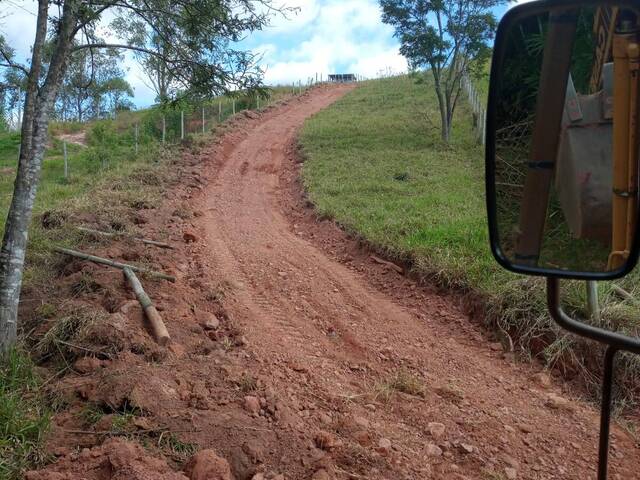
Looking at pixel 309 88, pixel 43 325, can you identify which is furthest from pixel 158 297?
pixel 309 88

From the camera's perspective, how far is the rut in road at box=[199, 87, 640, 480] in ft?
10.5

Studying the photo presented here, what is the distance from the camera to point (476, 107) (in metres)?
20.8

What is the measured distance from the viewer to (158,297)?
17.5ft

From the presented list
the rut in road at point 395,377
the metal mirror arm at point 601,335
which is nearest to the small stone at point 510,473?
the rut in road at point 395,377

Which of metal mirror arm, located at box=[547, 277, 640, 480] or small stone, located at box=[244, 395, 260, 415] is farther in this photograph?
small stone, located at box=[244, 395, 260, 415]

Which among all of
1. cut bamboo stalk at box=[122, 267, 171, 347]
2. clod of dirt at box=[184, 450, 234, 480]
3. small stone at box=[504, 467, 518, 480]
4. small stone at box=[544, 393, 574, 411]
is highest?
cut bamboo stalk at box=[122, 267, 171, 347]

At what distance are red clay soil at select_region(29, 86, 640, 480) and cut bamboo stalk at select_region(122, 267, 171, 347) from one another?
0.34 ft

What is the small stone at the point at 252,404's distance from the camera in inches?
135

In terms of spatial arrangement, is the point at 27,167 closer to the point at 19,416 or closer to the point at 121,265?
the point at 19,416

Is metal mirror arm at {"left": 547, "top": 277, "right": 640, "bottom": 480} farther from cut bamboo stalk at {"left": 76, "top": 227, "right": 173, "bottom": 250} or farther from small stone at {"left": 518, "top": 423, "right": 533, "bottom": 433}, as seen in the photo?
cut bamboo stalk at {"left": 76, "top": 227, "right": 173, "bottom": 250}

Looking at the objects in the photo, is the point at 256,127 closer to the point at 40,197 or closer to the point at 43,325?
the point at 40,197

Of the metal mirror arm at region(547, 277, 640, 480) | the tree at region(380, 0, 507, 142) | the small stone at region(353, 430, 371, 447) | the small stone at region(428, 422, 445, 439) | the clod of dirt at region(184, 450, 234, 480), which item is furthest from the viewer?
the tree at region(380, 0, 507, 142)

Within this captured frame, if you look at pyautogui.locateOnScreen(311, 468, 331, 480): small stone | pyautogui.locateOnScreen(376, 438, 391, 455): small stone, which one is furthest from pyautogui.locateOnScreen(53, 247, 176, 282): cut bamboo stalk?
pyautogui.locateOnScreen(311, 468, 331, 480): small stone

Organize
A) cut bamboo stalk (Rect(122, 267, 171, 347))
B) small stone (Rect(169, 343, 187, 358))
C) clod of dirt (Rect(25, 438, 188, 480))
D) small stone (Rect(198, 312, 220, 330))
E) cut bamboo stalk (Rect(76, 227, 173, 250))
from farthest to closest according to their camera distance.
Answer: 1. cut bamboo stalk (Rect(76, 227, 173, 250))
2. small stone (Rect(198, 312, 220, 330))
3. cut bamboo stalk (Rect(122, 267, 171, 347))
4. small stone (Rect(169, 343, 187, 358))
5. clod of dirt (Rect(25, 438, 188, 480))
